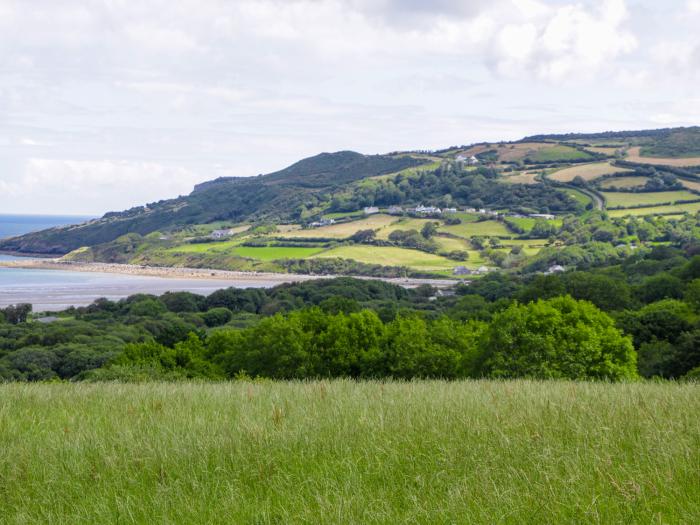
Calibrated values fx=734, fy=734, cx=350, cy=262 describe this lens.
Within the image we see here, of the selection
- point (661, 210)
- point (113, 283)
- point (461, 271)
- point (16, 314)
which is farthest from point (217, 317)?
point (661, 210)

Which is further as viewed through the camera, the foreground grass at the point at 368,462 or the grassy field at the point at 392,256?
the grassy field at the point at 392,256

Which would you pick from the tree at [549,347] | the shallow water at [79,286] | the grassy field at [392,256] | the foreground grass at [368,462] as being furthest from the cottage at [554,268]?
the foreground grass at [368,462]

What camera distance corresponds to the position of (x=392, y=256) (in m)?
188

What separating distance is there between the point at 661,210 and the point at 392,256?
225 feet

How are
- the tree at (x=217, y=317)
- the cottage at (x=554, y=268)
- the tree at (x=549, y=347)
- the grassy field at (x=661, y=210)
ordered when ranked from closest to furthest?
the tree at (x=549, y=347) → the tree at (x=217, y=317) → the cottage at (x=554, y=268) → the grassy field at (x=661, y=210)

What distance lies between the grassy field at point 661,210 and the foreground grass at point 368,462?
189374 mm

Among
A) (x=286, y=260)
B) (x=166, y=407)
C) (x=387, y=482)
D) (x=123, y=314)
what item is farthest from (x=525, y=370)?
(x=286, y=260)

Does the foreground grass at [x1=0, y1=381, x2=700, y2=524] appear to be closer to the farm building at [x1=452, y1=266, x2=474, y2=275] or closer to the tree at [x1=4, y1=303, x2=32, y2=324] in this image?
the tree at [x1=4, y1=303, x2=32, y2=324]

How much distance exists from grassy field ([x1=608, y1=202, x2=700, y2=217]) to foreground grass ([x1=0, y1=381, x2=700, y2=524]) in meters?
Answer: 189

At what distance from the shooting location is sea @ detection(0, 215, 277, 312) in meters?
126

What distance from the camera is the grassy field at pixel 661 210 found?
181875 millimetres

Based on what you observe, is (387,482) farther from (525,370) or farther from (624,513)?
(525,370)

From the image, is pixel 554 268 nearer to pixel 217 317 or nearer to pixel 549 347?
pixel 217 317

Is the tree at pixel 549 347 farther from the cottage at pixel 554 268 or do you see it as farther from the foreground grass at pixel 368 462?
the cottage at pixel 554 268
